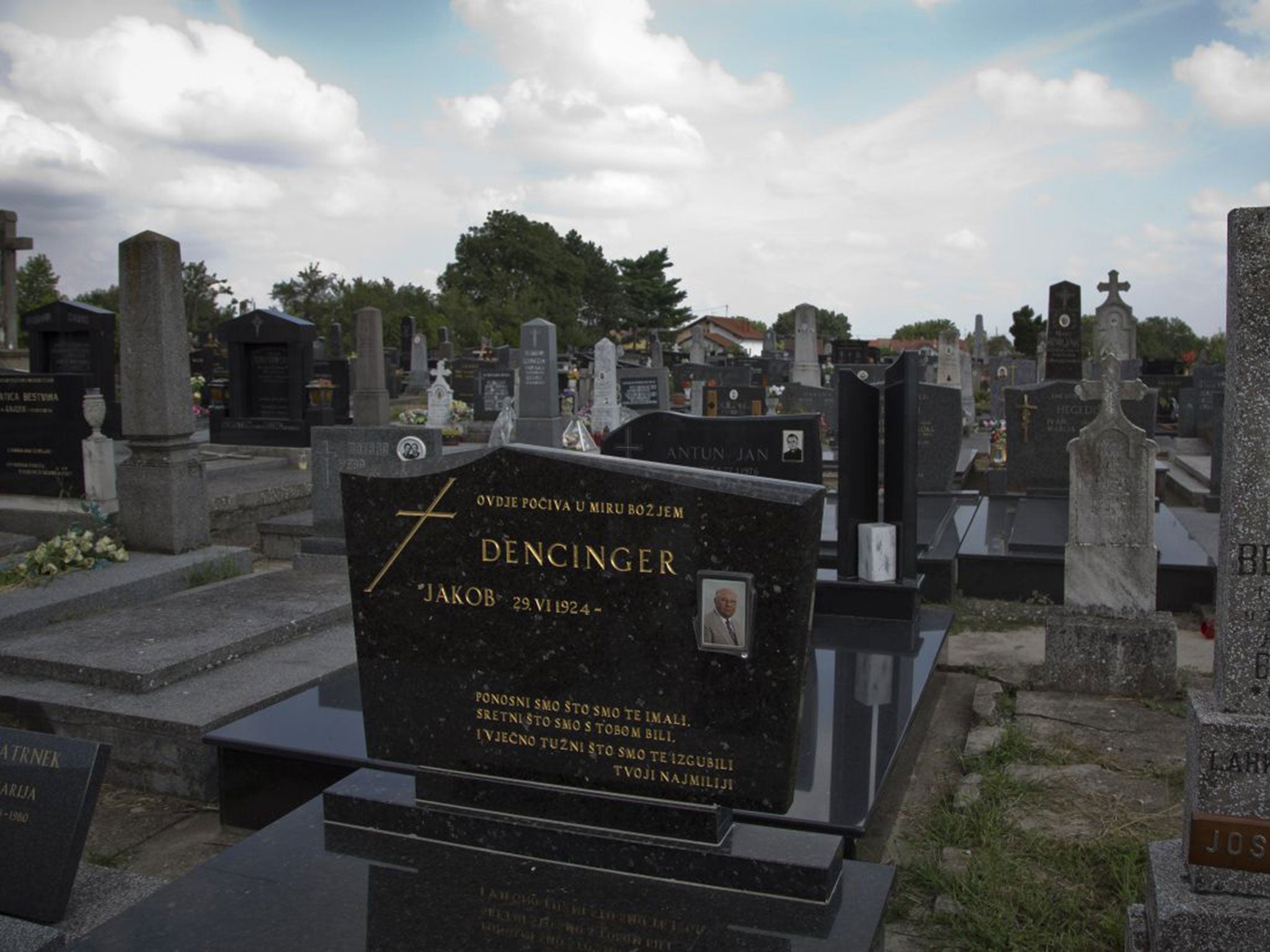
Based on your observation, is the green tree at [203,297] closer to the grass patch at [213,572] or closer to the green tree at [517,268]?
the green tree at [517,268]

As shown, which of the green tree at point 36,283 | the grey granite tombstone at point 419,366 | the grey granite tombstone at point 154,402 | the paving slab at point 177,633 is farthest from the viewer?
the green tree at point 36,283

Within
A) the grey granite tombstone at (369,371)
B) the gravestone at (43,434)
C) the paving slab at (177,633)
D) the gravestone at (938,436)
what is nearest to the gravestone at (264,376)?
the grey granite tombstone at (369,371)

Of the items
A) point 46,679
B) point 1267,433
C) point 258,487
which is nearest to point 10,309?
point 258,487

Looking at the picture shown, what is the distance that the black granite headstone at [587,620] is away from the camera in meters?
2.84

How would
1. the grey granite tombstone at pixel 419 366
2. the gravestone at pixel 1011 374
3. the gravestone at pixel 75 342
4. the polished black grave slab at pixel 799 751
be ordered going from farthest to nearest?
the grey granite tombstone at pixel 419 366 → the gravestone at pixel 1011 374 → the gravestone at pixel 75 342 → the polished black grave slab at pixel 799 751

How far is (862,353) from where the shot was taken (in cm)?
2906

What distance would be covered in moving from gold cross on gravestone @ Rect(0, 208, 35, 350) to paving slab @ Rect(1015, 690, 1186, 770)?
2491cm

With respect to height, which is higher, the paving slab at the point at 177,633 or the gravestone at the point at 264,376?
the gravestone at the point at 264,376

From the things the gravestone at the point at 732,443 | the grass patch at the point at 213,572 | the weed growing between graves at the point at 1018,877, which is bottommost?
the weed growing between graves at the point at 1018,877

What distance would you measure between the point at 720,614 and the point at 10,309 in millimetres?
26385

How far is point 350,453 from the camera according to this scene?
8.41 metres

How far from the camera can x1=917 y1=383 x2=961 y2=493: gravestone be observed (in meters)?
11.4

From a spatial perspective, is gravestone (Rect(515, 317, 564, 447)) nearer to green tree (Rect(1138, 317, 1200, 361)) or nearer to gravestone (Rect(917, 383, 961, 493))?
gravestone (Rect(917, 383, 961, 493))

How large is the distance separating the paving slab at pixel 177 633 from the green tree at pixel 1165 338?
39.1m
